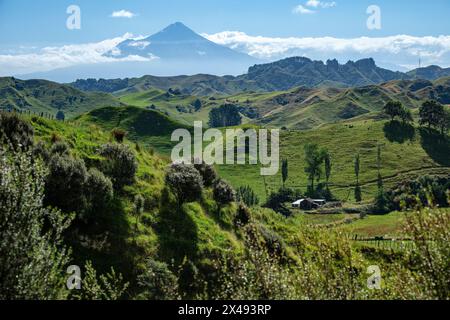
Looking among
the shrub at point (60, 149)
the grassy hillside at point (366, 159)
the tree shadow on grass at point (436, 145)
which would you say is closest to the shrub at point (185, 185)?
the shrub at point (60, 149)

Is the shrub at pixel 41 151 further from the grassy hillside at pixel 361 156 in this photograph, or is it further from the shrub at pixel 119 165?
the grassy hillside at pixel 361 156

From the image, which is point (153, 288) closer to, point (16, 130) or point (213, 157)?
point (16, 130)

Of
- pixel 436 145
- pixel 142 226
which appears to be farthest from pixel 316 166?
pixel 142 226

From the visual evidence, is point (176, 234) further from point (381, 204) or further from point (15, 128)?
point (381, 204)

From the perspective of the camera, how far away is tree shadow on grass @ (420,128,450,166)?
17162 centimetres

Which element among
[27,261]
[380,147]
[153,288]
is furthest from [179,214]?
[380,147]

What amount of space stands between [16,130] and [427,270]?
30.4 meters

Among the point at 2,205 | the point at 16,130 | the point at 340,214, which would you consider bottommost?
the point at 340,214

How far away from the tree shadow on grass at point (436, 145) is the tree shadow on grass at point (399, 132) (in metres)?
4.52

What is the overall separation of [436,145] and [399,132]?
16337mm

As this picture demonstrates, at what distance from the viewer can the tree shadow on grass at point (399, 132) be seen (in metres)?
187

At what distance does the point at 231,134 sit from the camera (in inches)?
7682

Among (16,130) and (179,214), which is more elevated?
(16,130)

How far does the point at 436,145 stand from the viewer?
182125mm
